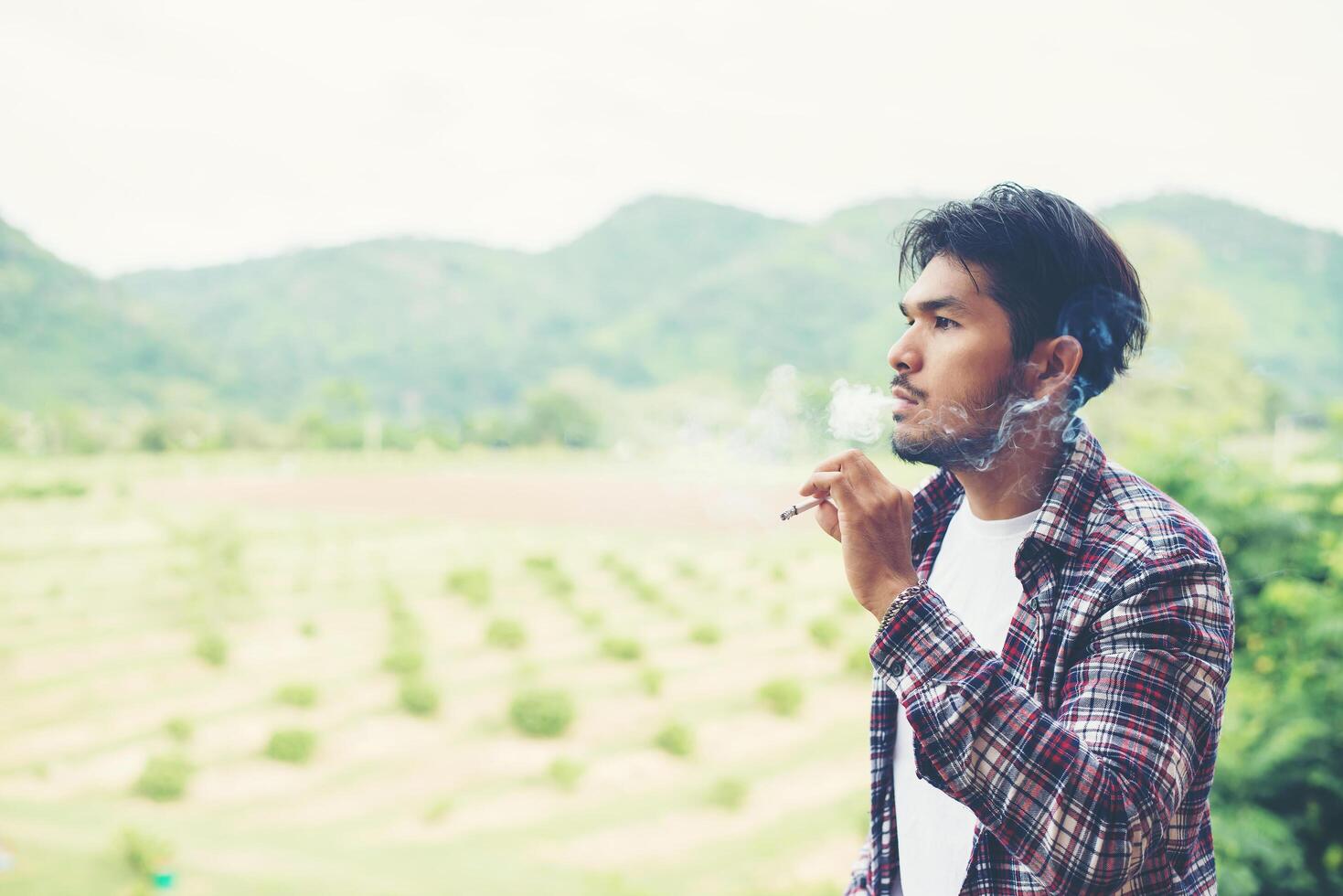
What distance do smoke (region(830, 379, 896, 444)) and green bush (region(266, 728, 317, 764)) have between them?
9.22ft

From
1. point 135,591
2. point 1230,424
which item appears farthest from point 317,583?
point 1230,424

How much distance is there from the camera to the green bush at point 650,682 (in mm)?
3688

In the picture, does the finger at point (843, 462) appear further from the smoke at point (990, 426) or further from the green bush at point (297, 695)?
the green bush at point (297, 695)

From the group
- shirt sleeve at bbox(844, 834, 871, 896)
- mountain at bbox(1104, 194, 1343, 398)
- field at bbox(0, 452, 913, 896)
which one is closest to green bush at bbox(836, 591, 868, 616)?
field at bbox(0, 452, 913, 896)

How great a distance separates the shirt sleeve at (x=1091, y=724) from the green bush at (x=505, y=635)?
3.65 metres

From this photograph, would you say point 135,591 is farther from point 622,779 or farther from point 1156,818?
point 1156,818

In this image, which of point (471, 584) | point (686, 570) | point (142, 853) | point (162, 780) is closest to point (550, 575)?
point (471, 584)

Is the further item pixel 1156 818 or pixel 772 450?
pixel 772 450

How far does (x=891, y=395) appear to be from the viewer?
28.6 inches

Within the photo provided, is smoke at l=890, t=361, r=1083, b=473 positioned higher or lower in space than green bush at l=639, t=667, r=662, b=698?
lower

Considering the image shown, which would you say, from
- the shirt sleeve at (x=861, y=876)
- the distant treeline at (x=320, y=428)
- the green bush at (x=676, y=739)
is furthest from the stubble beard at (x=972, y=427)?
the distant treeline at (x=320, y=428)

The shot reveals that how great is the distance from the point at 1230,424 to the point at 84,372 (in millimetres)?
5130

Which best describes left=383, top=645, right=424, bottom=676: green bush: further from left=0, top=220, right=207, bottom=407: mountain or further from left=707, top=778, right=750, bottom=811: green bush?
left=0, top=220, right=207, bottom=407: mountain

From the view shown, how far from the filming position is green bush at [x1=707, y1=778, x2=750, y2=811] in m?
2.99
